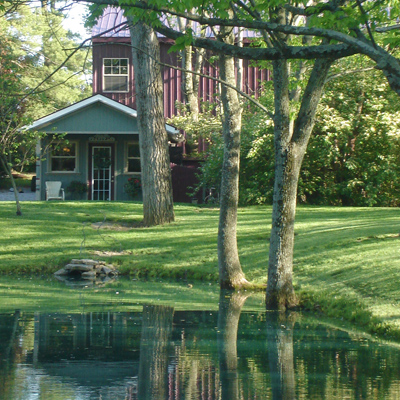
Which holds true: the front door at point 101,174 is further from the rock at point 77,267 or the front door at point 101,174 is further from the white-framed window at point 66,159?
the rock at point 77,267

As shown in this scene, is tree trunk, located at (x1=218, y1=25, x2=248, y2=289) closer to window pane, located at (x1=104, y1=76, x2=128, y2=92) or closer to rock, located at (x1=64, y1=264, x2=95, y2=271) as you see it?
rock, located at (x1=64, y1=264, x2=95, y2=271)

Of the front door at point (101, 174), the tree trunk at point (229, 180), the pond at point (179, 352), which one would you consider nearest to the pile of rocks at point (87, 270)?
the pond at point (179, 352)

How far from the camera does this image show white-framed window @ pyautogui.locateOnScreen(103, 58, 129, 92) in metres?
33.9

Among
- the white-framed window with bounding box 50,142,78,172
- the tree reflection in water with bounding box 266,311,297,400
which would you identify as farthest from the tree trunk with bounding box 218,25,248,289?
the white-framed window with bounding box 50,142,78,172

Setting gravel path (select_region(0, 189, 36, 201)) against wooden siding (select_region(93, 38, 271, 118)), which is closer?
wooden siding (select_region(93, 38, 271, 118))

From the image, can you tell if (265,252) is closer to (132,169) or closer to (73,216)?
(73,216)

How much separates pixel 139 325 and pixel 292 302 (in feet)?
8.38

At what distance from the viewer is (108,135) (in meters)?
30.5

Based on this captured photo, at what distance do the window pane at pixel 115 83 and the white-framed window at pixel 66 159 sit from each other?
14.5ft

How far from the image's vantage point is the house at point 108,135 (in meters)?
28.9

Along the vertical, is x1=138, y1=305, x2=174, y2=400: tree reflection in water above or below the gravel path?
below

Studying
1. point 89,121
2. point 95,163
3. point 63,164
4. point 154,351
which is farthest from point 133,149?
point 154,351

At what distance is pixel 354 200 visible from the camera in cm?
2614

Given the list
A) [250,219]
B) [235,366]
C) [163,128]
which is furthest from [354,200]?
[235,366]
